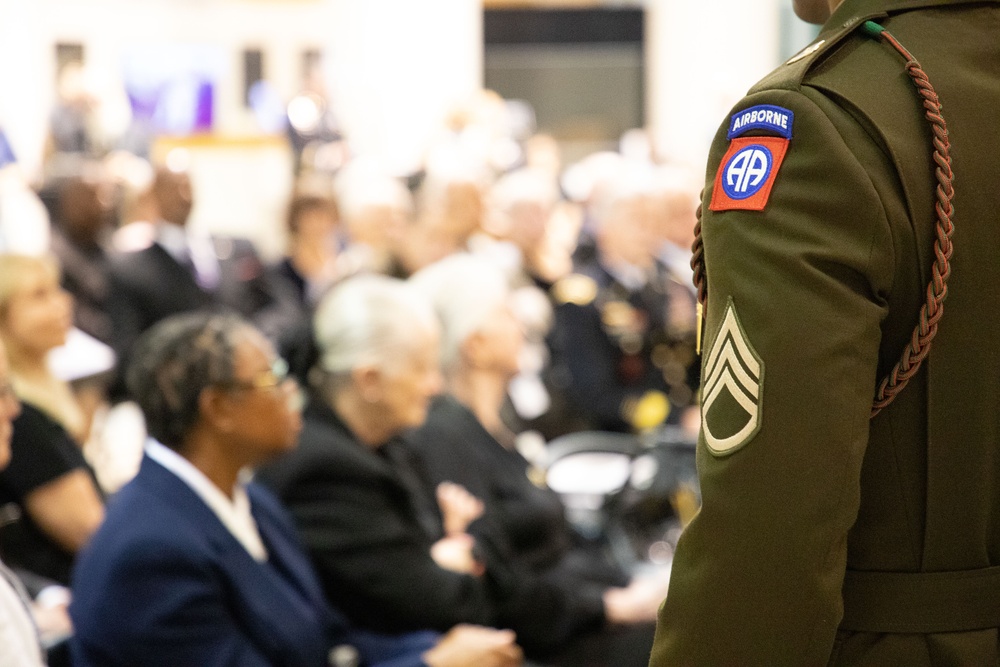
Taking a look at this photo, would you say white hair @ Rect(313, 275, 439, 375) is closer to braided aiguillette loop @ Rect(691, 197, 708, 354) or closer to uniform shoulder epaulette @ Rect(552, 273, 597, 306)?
braided aiguillette loop @ Rect(691, 197, 708, 354)

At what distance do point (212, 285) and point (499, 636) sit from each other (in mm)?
3080

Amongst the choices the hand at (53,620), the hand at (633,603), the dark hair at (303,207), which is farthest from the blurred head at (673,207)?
the hand at (53,620)

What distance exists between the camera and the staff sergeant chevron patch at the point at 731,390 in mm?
1171

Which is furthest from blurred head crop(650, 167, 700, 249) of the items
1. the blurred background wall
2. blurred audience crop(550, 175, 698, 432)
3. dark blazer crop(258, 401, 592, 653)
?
the blurred background wall

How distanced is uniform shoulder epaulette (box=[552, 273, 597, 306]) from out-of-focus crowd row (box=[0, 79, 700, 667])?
13 mm

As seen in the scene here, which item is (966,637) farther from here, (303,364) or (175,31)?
(175,31)

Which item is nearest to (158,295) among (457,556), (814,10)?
(457,556)

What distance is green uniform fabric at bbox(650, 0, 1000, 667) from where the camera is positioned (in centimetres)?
115

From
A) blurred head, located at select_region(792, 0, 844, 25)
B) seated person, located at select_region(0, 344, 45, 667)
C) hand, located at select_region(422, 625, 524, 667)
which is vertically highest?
blurred head, located at select_region(792, 0, 844, 25)

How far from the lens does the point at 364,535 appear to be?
2.58 m

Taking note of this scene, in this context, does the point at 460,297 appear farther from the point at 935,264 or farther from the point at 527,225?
the point at 935,264

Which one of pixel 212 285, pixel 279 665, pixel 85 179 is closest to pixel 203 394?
pixel 279 665

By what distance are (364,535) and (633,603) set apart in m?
0.74

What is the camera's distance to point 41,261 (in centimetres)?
338
